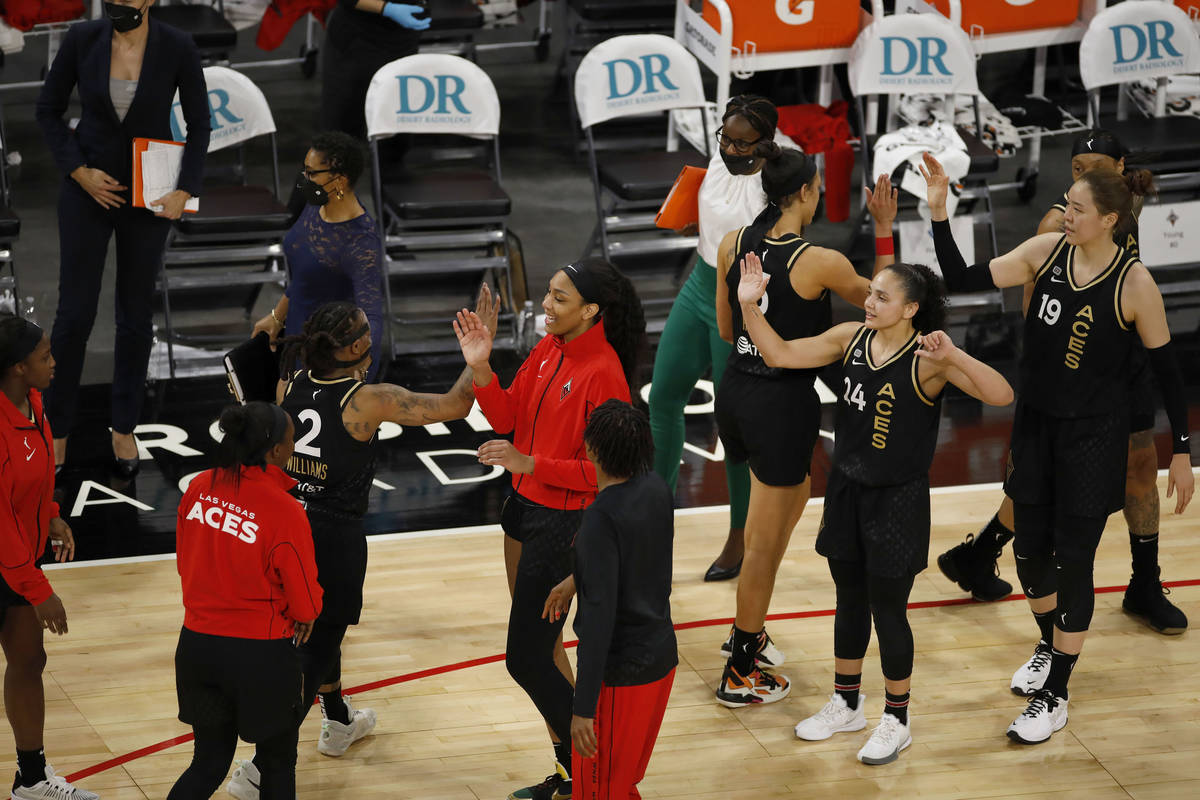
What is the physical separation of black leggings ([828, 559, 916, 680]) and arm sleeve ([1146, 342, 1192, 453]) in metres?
0.92

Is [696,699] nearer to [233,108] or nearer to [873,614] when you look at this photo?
[873,614]

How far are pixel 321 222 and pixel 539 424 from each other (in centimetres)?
143

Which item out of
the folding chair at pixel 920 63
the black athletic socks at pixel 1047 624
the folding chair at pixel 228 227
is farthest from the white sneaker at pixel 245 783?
A: the folding chair at pixel 920 63

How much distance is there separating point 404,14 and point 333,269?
3.35 m

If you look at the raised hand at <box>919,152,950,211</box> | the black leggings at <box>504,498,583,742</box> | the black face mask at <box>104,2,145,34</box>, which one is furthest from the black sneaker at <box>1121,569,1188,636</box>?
the black face mask at <box>104,2,145,34</box>

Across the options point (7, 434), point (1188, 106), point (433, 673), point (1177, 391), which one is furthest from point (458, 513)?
point (1188, 106)

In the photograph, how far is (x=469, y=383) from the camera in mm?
4219

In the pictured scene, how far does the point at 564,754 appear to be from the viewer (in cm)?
424

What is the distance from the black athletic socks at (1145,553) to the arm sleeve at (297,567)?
118 inches

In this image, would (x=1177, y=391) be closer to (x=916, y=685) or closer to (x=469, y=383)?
(x=916, y=685)

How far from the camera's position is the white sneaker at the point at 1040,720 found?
4676mm

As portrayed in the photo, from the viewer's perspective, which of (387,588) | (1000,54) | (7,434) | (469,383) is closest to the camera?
(7,434)

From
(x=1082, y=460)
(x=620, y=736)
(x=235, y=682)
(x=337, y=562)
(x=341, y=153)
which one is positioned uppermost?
(x=341, y=153)

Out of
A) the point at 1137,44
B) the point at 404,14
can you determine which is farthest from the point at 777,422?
the point at 1137,44
